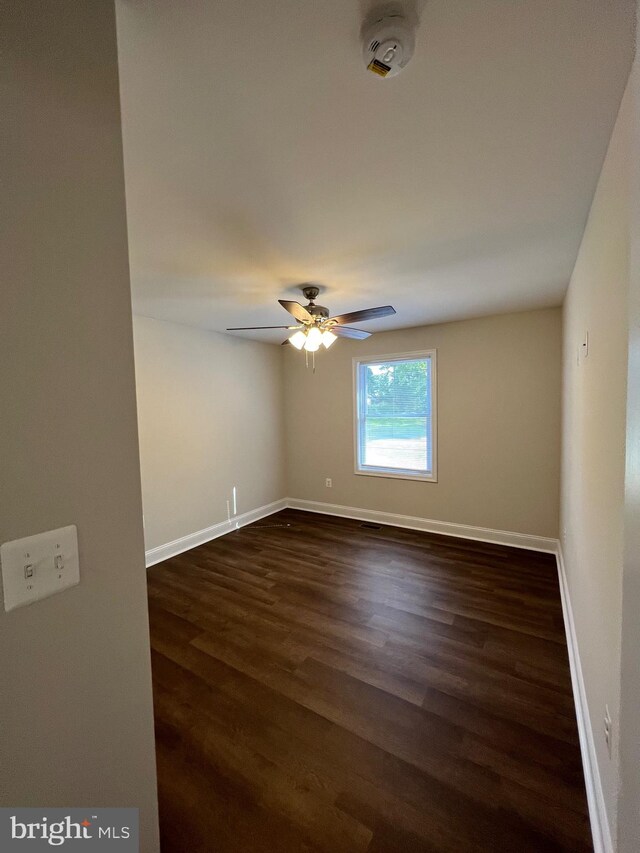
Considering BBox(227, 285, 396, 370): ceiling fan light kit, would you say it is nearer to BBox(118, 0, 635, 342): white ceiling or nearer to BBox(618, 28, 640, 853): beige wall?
BBox(118, 0, 635, 342): white ceiling

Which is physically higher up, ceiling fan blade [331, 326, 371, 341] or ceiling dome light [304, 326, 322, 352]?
ceiling fan blade [331, 326, 371, 341]

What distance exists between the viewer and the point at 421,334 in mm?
4078

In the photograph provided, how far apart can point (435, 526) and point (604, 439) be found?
3.03 meters

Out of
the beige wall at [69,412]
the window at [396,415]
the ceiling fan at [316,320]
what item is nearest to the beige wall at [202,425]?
the window at [396,415]

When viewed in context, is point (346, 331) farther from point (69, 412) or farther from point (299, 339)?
point (69, 412)

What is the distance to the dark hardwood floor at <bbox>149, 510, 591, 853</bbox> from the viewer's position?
4.04ft

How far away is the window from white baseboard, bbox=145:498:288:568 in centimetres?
150

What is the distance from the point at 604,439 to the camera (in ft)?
4.32

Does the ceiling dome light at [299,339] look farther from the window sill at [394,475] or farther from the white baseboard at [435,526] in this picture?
the white baseboard at [435,526]

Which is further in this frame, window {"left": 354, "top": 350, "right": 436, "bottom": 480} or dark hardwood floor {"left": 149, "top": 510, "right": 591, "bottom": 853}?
window {"left": 354, "top": 350, "right": 436, "bottom": 480}

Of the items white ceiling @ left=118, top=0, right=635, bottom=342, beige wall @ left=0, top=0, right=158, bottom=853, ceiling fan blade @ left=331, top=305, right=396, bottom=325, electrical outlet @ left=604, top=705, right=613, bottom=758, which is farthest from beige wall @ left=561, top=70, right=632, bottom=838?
beige wall @ left=0, top=0, right=158, bottom=853

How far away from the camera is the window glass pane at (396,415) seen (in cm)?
417

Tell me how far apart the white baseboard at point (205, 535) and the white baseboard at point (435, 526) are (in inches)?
20.8

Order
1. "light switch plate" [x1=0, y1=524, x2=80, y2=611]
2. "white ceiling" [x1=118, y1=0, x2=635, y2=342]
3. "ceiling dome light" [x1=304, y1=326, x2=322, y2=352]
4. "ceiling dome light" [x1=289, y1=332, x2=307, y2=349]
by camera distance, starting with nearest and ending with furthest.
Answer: "light switch plate" [x1=0, y1=524, x2=80, y2=611]
"white ceiling" [x1=118, y1=0, x2=635, y2=342]
"ceiling dome light" [x1=304, y1=326, x2=322, y2=352]
"ceiling dome light" [x1=289, y1=332, x2=307, y2=349]
